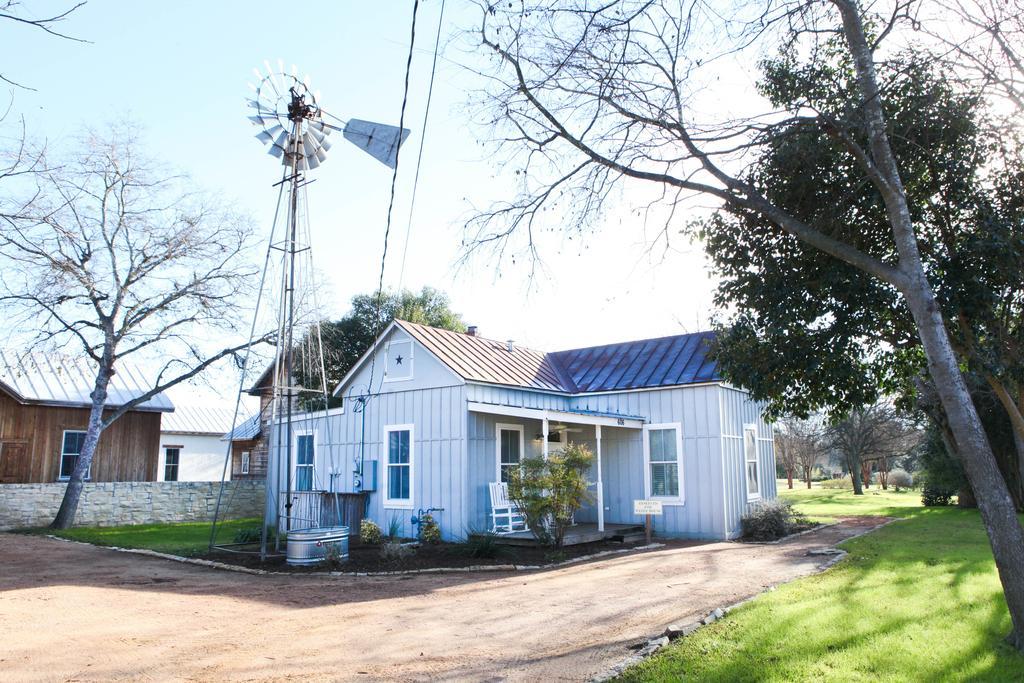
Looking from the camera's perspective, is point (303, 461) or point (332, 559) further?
point (303, 461)

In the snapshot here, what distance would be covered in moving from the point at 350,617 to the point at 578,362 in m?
12.8

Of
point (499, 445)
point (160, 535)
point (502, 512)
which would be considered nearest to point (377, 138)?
point (499, 445)

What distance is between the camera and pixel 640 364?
18344mm

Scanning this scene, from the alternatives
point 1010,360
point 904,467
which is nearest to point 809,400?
point 1010,360

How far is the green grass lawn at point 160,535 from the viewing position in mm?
14828

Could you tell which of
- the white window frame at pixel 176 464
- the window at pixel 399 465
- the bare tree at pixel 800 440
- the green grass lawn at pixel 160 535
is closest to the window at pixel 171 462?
the white window frame at pixel 176 464

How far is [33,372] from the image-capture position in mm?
23109

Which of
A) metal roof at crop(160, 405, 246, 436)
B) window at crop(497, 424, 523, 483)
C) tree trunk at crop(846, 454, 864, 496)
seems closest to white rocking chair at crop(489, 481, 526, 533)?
window at crop(497, 424, 523, 483)

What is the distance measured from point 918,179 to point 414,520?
10874mm

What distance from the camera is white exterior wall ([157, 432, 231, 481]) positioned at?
Result: 110 ft

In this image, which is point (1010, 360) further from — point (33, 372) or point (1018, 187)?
point (33, 372)

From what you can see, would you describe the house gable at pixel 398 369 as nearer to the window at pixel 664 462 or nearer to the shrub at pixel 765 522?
the window at pixel 664 462

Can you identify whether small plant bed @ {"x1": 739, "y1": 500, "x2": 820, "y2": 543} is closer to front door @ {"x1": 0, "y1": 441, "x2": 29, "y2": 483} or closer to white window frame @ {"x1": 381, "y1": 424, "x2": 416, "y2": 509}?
white window frame @ {"x1": 381, "y1": 424, "x2": 416, "y2": 509}

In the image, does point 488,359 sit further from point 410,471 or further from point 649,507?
point 649,507
